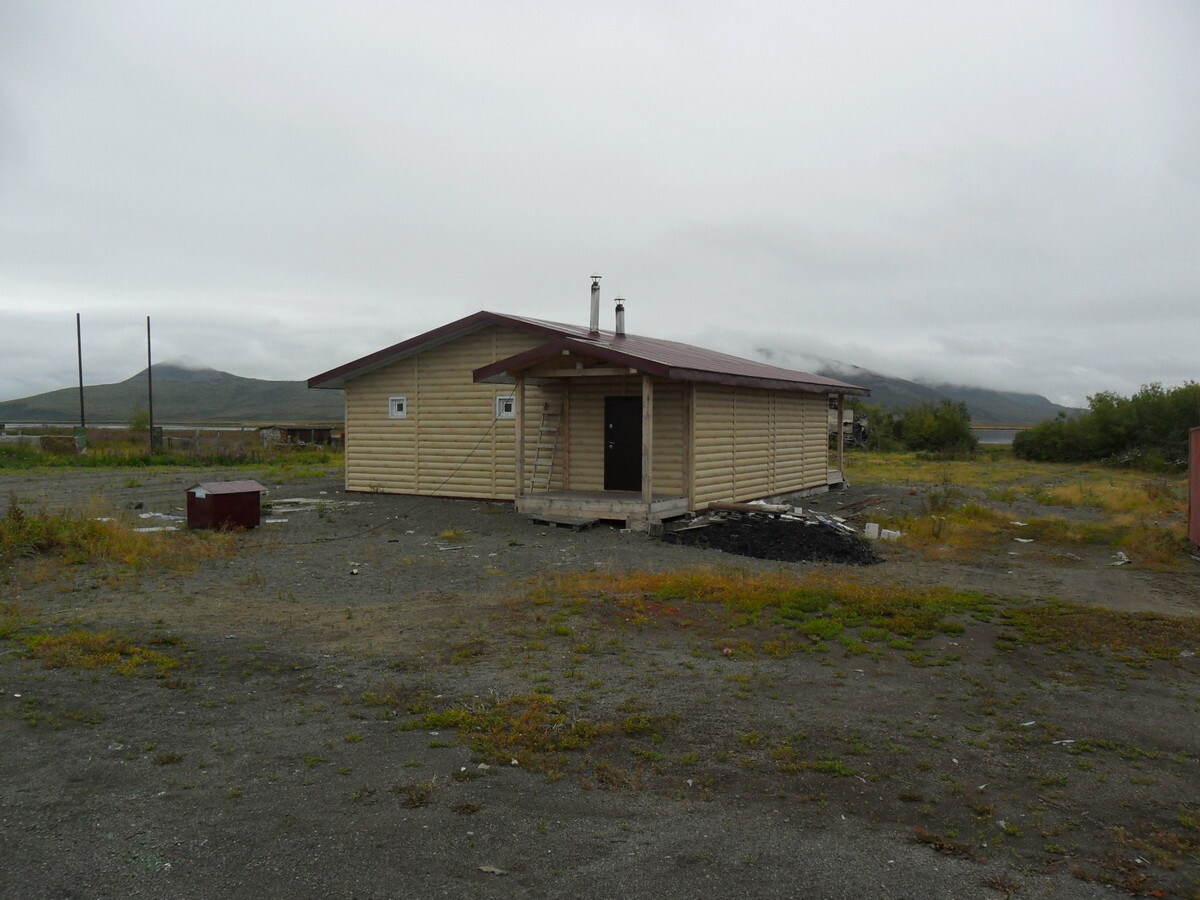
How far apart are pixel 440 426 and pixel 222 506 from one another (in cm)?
550

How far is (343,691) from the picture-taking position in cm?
609

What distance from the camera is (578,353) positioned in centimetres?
1488

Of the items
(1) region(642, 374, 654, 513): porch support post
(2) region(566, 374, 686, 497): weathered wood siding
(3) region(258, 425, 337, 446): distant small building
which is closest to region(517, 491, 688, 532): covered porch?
(1) region(642, 374, 654, 513): porch support post

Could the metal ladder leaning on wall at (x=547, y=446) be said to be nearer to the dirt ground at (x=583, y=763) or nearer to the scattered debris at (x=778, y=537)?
the scattered debris at (x=778, y=537)

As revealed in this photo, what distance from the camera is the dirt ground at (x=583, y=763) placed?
3.67m

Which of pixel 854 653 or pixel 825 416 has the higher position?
pixel 825 416

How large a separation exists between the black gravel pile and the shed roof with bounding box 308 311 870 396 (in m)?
2.53

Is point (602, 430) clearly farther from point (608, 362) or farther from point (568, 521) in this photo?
point (568, 521)

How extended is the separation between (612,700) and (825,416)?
18008 mm

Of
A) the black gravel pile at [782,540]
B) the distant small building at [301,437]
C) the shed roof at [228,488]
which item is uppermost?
the distant small building at [301,437]

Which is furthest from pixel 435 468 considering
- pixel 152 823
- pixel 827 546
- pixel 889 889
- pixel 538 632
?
pixel 889 889

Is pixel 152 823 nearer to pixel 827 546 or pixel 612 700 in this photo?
pixel 612 700

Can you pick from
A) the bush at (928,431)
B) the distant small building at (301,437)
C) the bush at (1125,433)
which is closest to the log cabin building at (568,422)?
the distant small building at (301,437)

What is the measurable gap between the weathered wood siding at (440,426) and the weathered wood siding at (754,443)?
3245mm
